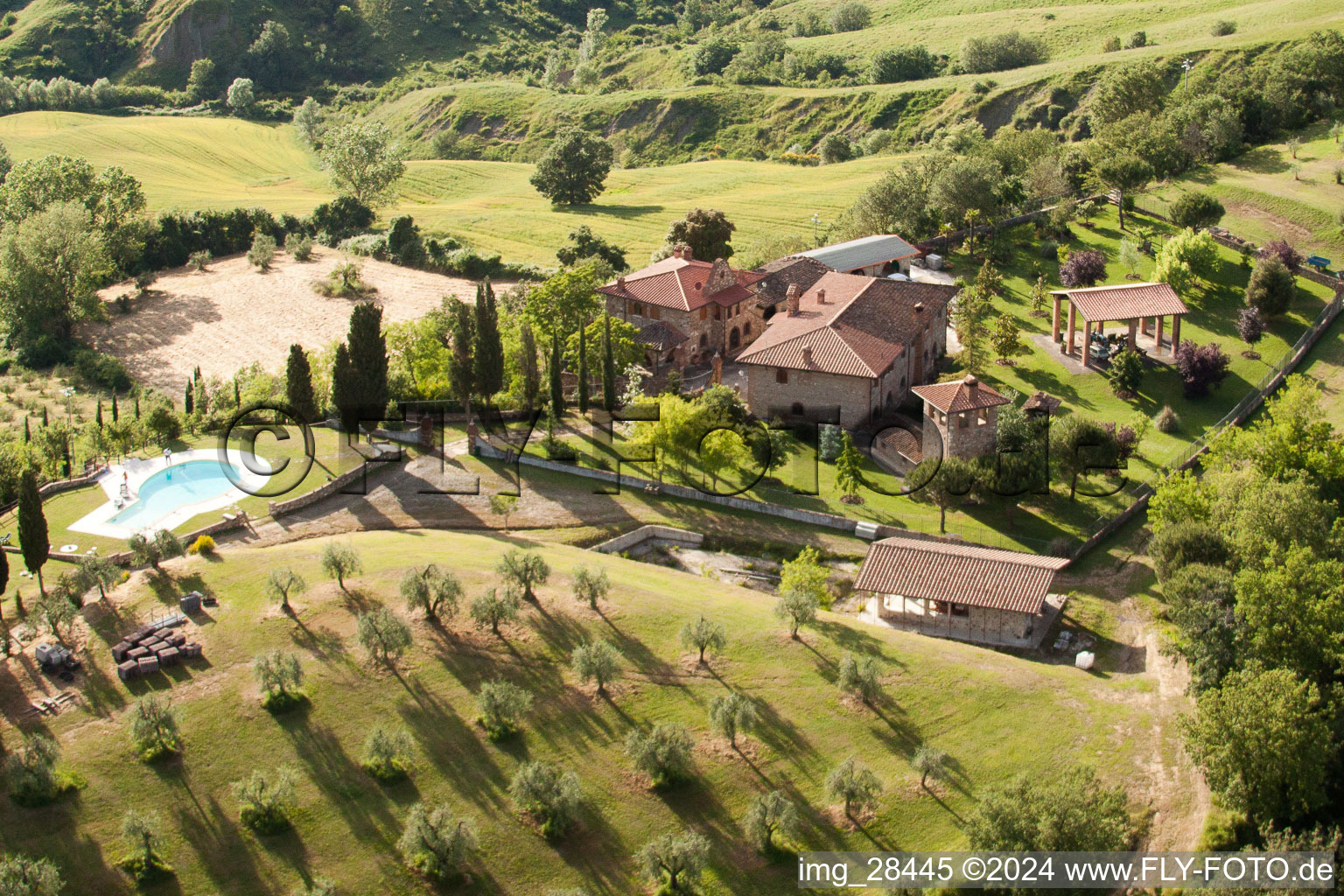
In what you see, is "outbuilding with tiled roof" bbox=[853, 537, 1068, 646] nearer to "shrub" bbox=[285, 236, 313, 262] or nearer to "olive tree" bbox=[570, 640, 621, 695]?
"olive tree" bbox=[570, 640, 621, 695]

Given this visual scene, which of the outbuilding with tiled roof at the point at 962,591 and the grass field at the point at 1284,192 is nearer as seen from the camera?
the outbuilding with tiled roof at the point at 962,591

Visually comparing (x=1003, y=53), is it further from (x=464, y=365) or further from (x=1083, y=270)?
(x=464, y=365)

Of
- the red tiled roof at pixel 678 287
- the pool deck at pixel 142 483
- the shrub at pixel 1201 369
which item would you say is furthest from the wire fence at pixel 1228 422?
the pool deck at pixel 142 483

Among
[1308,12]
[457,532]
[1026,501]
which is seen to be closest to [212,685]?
[457,532]

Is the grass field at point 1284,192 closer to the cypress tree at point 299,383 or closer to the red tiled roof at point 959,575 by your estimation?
the red tiled roof at point 959,575

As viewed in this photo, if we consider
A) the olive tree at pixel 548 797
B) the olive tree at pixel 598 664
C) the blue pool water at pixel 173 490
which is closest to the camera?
the olive tree at pixel 548 797

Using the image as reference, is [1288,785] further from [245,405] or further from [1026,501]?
[245,405]
